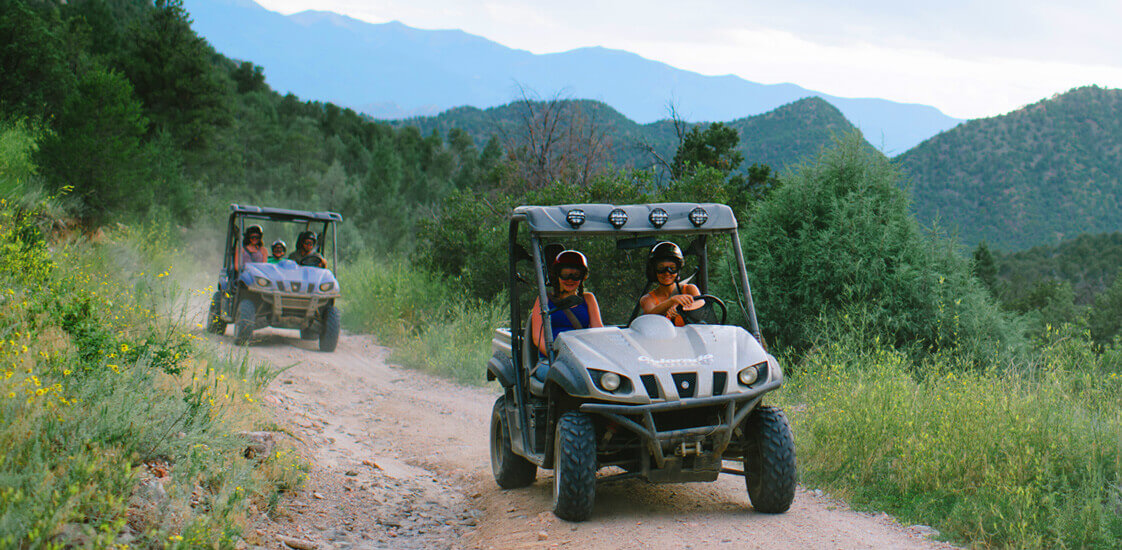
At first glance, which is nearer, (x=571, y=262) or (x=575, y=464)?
(x=575, y=464)

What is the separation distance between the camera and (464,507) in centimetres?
598

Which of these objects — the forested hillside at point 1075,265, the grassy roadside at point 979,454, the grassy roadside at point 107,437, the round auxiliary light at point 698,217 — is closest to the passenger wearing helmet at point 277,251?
the grassy roadside at point 107,437

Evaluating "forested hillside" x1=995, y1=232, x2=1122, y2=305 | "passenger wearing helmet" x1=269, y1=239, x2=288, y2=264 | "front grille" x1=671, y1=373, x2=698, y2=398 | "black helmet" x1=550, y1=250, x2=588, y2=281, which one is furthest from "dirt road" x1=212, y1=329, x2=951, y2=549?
"forested hillside" x1=995, y1=232, x2=1122, y2=305

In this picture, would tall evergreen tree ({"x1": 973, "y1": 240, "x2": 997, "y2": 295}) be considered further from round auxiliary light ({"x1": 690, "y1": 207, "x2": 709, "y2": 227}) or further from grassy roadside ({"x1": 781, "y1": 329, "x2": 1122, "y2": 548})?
round auxiliary light ({"x1": 690, "y1": 207, "x2": 709, "y2": 227})

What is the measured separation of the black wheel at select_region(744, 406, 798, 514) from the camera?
4859 millimetres

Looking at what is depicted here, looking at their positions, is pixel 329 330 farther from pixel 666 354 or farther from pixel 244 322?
pixel 666 354

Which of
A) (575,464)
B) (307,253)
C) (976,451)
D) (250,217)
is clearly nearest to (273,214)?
(250,217)

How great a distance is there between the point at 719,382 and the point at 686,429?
0.33m

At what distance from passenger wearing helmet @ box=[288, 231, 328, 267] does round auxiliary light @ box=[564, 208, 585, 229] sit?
8.55 meters

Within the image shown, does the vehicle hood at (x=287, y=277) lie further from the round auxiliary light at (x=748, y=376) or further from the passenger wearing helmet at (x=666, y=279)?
the round auxiliary light at (x=748, y=376)

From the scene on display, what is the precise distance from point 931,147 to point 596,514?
214 ft

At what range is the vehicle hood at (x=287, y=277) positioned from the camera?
12203 mm

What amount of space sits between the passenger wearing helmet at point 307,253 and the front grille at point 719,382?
9.40m

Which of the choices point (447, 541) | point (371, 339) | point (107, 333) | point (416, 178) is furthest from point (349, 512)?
point (416, 178)
